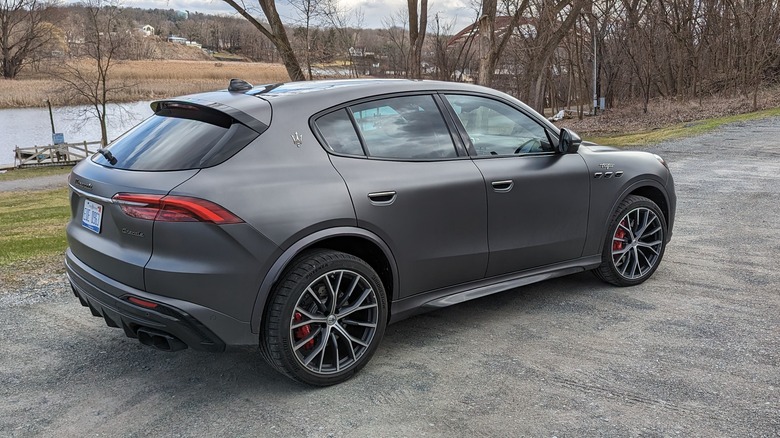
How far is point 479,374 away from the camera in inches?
139

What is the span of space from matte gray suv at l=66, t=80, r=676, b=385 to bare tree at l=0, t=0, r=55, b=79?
86.6 m

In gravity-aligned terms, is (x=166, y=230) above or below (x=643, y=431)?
above

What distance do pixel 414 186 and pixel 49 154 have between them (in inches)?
1550

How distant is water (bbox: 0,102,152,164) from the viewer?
42.0 m

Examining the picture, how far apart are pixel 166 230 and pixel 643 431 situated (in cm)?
247

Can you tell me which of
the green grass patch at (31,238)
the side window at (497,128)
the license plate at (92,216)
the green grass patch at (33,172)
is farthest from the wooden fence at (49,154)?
the side window at (497,128)

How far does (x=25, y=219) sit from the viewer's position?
468 inches

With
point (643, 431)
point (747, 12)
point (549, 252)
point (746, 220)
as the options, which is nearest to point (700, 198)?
point (746, 220)

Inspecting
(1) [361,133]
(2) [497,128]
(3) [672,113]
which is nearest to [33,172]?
(3) [672,113]

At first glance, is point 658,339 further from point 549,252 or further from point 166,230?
point 166,230

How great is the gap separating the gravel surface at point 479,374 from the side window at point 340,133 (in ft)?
4.06

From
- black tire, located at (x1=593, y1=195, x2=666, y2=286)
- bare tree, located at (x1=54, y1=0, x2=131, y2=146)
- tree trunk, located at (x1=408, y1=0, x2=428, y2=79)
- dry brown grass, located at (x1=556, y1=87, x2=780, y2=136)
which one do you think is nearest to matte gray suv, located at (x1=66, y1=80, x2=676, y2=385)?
black tire, located at (x1=593, y1=195, x2=666, y2=286)

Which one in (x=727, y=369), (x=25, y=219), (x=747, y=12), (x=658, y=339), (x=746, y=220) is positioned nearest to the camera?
(x=727, y=369)

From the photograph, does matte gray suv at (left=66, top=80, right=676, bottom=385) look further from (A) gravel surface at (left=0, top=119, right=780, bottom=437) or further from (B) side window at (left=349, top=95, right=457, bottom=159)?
(A) gravel surface at (left=0, top=119, right=780, bottom=437)
